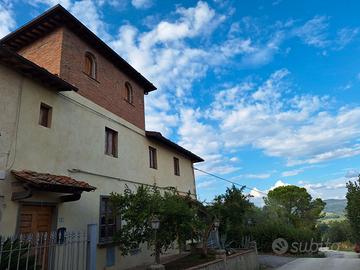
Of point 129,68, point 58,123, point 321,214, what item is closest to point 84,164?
point 58,123

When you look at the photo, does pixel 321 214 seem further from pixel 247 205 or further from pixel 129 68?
pixel 129 68

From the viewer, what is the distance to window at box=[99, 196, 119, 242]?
450 inches

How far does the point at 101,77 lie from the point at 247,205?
919 cm

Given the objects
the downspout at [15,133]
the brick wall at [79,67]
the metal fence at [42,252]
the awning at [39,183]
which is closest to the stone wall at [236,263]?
the metal fence at [42,252]

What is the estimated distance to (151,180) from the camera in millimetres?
15859

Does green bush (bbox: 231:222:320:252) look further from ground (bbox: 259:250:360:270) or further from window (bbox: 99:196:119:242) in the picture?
window (bbox: 99:196:119:242)

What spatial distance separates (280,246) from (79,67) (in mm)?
22230

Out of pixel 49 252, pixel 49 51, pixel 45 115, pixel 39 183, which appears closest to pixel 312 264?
pixel 49 252

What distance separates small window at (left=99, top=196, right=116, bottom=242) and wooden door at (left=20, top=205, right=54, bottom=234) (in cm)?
244

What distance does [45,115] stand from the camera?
980 cm

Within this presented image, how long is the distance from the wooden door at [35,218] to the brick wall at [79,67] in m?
4.44

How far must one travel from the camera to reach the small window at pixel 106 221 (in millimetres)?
11414

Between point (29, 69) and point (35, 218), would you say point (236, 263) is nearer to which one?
point (35, 218)

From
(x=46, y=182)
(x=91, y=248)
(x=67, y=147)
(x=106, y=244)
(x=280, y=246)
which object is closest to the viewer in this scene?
(x=46, y=182)
